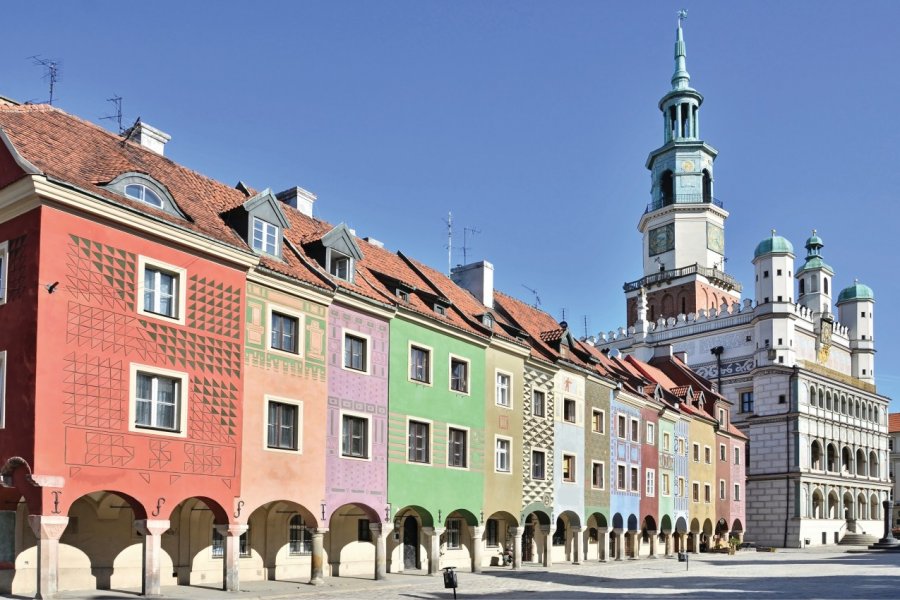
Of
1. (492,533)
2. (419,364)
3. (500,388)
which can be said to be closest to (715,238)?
(492,533)

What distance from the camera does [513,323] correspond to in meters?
41.4

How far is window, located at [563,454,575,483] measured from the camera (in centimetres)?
4119

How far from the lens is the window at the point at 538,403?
39.2 metres

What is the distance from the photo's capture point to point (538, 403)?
1563 inches

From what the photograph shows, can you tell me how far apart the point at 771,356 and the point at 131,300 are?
61.8 meters

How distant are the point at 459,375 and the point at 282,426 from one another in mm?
9635

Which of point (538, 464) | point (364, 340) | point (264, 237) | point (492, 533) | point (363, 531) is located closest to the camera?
point (264, 237)

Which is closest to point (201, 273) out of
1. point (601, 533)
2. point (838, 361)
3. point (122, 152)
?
point (122, 152)

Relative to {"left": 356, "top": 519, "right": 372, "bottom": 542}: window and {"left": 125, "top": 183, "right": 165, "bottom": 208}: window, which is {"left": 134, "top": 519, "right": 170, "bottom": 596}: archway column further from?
{"left": 356, "top": 519, "right": 372, "bottom": 542}: window

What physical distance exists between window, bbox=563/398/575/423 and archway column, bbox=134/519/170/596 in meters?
22.2

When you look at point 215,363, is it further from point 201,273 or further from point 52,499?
point 52,499

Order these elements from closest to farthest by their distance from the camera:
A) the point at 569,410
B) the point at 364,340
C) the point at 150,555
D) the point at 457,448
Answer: the point at 150,555, the point at 364,340, the point at 457,448, the point at 569,410

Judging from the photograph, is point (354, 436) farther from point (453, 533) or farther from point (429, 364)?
point (453, 533)

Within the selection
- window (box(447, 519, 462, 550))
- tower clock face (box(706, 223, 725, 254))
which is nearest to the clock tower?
tower clock face (box(706, 223, 725, 254))
